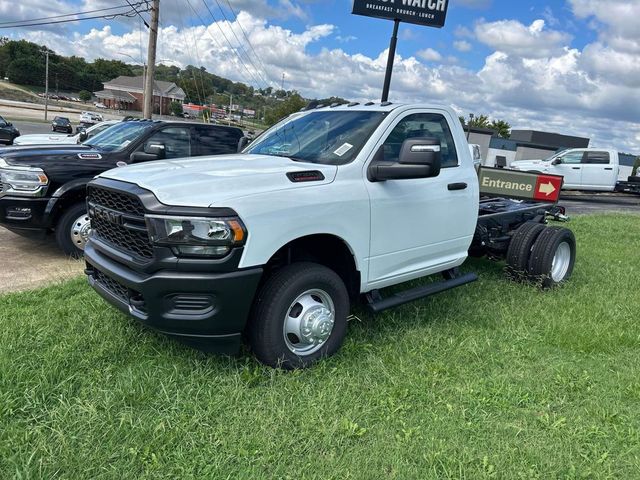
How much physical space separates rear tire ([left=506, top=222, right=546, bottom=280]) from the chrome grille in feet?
13.7

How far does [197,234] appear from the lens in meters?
2.90

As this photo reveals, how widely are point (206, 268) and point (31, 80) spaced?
448 ft

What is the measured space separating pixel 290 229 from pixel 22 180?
159 inches

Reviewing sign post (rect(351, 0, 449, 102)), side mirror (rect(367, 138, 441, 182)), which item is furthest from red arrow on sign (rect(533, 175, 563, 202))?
sign post (rect(351, 0, 449, 102))

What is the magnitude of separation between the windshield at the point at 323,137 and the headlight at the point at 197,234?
1.15 meters

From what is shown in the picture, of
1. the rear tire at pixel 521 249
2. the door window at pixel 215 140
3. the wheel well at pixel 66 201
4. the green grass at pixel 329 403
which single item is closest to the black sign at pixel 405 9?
the door window at pixel 215 140

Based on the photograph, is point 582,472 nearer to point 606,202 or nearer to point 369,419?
point 369,419

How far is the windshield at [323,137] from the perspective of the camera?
3846 mm

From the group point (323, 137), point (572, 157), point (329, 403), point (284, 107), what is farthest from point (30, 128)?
point (329, 403)

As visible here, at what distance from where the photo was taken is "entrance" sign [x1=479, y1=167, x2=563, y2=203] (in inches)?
258

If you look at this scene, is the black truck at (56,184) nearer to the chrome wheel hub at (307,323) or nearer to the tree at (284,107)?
the chrome wheel hub at (307,323)

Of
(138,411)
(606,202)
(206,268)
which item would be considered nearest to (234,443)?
(138,411)

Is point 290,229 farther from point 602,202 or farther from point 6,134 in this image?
point 6,134

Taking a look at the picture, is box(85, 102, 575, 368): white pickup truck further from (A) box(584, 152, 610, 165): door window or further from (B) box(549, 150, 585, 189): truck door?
(A) box(584, 152, 610, 165): door window
